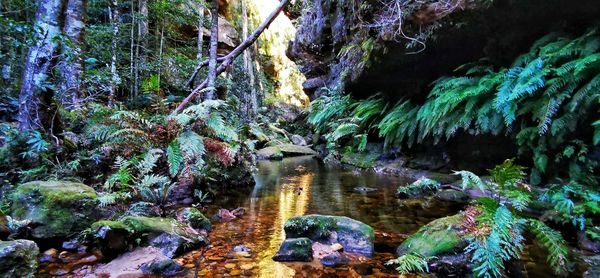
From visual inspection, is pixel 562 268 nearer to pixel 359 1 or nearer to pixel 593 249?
pixel 593 249

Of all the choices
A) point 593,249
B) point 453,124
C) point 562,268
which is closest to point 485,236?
point 562,268

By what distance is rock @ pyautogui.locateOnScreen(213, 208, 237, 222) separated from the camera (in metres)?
3.98

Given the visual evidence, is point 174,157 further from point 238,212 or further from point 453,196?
point 453,196

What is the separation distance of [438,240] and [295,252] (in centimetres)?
122

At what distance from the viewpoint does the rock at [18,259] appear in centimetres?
210

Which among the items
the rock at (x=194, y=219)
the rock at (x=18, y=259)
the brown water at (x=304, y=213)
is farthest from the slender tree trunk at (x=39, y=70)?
the brown water at (x=304, y=213)

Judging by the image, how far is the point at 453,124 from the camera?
571 centimetres

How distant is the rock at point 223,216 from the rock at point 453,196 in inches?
125

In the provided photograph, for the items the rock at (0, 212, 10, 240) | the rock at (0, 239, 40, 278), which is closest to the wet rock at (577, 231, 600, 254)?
the rock at (0, 239, 40, 278)

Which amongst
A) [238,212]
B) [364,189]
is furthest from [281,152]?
[238,212]

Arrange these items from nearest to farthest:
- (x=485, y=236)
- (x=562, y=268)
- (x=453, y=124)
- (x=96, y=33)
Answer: (x=485, y=236)
(x=562, y=268)
(x=453, y=124)
(x=96, y=33)

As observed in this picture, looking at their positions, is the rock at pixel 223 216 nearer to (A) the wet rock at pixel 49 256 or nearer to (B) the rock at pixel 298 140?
(A) the wet rock at pixel 49 256

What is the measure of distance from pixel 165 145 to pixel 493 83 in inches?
193

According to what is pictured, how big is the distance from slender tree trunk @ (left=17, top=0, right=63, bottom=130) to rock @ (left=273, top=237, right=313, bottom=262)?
3653 mm
